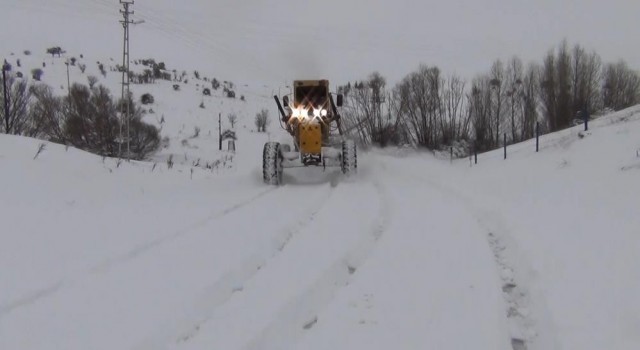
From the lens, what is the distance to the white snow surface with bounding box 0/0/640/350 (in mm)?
3971

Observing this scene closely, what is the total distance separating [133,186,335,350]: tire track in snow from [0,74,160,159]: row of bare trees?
23295 mm

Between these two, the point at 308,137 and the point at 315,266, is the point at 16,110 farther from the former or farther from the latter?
the point at 315,266

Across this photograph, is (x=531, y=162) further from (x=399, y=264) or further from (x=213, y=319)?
(x=213, y=319)

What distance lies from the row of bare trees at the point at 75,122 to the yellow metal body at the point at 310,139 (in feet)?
56.1

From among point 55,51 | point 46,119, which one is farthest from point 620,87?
point 55,51

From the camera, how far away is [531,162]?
1445 centimetres

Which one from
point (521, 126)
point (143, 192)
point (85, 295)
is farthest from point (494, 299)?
point (521, 126)

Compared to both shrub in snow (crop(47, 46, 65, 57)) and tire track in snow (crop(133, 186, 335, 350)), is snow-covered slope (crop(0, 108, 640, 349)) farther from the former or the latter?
shrub in snow (crop(47, 46, 65, 57))

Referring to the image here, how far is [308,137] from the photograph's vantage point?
13.4 metres

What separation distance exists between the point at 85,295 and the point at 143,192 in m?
6.59

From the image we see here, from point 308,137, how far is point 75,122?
70.6 feet

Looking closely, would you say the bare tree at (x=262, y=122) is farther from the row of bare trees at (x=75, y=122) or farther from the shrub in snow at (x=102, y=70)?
the row of bare trees at (x=75, y=122)

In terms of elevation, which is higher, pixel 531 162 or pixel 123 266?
pixel 531 162

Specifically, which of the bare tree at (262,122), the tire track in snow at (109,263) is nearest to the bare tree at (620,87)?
the bare tree at (262,122)
